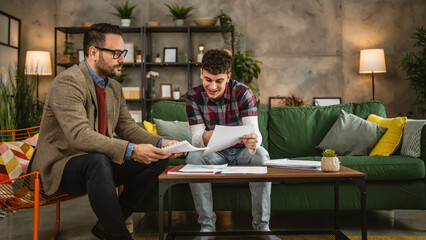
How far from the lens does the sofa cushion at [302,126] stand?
3000 mm

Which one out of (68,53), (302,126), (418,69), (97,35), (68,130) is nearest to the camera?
(68,130)

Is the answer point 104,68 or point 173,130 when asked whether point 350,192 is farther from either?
point 104,68

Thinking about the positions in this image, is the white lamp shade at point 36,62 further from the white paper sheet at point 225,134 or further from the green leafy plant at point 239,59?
the white paper sheet at point 225,134

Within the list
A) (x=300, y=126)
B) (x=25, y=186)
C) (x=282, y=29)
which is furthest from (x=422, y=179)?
(x=282, y=29)

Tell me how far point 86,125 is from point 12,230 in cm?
122

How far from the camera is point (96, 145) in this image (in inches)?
70.1

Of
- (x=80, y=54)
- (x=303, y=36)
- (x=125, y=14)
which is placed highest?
(x=125, y=14)

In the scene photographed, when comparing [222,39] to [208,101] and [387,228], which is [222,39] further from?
[387,228]

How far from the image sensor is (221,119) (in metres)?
2.35

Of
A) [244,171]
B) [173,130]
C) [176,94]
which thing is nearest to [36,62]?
[176,94]

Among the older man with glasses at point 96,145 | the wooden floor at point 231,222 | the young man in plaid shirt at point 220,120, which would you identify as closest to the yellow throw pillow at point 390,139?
the wooden floor at point 231,222

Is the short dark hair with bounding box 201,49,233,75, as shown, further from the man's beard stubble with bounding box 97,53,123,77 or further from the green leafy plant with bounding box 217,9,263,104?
the green leafy plant with bounding box 217,9,263,104

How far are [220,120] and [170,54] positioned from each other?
10.1 ft

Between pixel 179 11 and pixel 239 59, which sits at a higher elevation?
pixel 179 11
